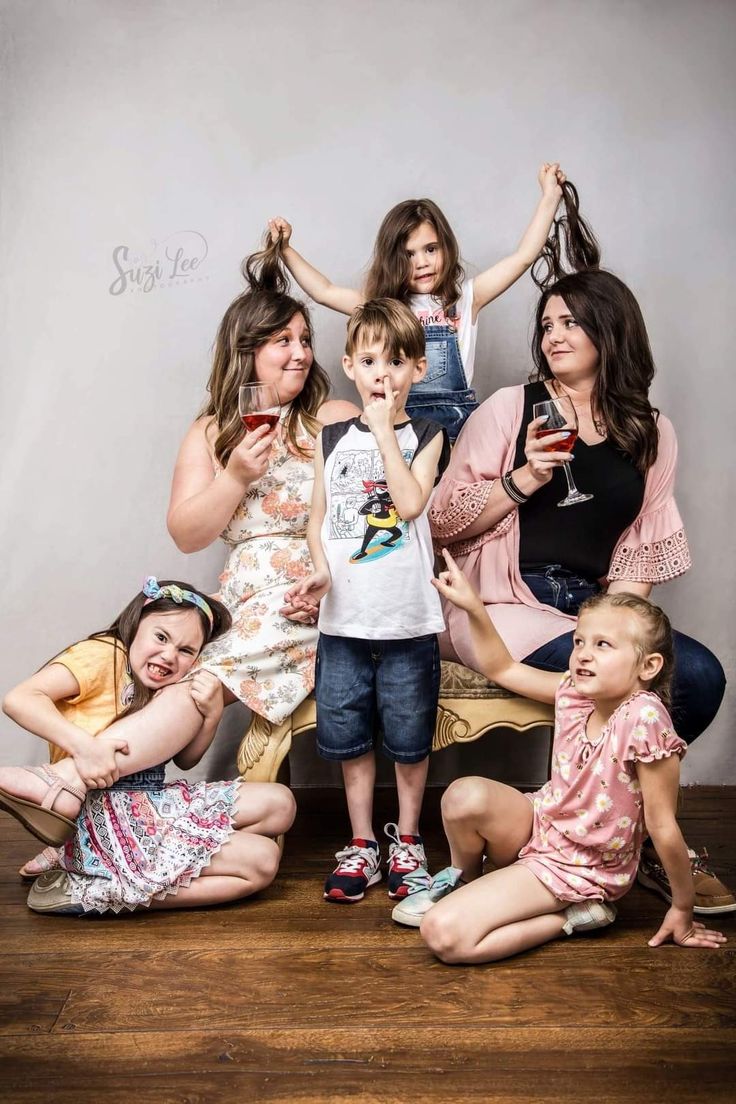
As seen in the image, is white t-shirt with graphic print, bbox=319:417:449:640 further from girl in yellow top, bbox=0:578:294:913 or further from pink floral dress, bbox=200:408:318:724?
girl in yellow top, bbox=0:578:294:913

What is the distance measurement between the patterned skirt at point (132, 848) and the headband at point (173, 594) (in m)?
0.39

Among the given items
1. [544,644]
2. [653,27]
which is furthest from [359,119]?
[544,644]

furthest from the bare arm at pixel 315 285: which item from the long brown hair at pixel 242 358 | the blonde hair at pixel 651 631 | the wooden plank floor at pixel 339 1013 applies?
the wooden plank floor at pixel 339 1013

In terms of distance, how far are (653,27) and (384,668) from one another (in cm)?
203

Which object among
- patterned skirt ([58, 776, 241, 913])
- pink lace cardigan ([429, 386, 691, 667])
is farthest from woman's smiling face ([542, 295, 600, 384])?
patterned skirt ([58, 776, 241, 913])

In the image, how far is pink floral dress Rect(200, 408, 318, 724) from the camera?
2369 mm

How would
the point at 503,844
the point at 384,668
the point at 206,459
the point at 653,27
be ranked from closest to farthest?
the point at 503,844 → the point at 384,668 → the point at 206,459 → the point at 653,27

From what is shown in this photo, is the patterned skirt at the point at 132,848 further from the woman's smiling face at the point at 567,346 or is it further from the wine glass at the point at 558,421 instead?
the woman's smiling face at the point at 567,346

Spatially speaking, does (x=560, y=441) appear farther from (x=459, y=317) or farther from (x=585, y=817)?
(x=585, y=817)

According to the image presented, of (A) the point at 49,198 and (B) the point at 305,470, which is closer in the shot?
(B) the point at 305,470

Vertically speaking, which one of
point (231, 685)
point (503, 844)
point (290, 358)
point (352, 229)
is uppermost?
point (352, 229)

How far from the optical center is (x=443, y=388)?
2.71 metres

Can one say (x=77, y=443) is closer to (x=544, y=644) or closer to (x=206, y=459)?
(x=206, y=459)

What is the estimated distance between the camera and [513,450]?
2.57m
